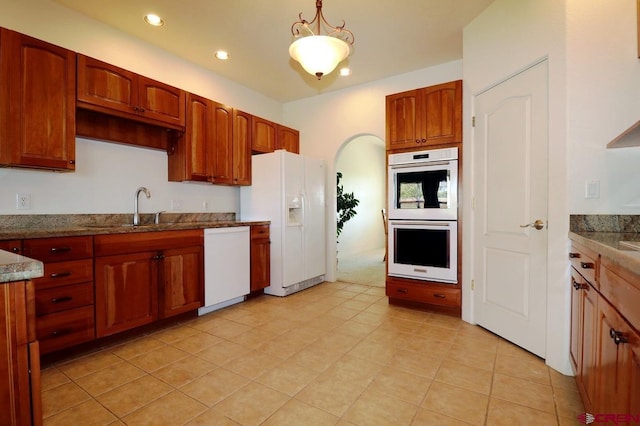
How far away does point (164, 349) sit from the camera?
2.35 metres

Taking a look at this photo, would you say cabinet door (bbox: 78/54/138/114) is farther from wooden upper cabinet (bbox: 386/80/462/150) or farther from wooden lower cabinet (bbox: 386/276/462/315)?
wooden lower cabinet (bbox: 386/276/462/315)

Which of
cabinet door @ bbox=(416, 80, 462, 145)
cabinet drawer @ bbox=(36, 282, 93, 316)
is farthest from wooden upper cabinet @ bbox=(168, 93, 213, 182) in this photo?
cabinet door @ bbox=(416, 80, 462, 145)

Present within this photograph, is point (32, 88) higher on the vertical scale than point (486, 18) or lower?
lower

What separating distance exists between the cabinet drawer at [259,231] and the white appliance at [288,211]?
0.07 metres

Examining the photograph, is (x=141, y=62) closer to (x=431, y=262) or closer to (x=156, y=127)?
(x=156, y=127)

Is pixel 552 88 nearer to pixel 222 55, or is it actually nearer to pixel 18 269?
pixel 18 269

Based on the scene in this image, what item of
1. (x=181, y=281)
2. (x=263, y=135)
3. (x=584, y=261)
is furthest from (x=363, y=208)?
(x=584, y=261)

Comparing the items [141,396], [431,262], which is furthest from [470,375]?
[141,396]

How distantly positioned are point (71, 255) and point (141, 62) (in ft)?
6.93

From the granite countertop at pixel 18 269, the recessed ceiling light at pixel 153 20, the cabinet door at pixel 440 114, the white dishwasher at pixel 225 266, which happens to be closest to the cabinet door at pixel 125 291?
the white dishwasher at pixel 225 266

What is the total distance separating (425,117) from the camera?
3146 millimetres

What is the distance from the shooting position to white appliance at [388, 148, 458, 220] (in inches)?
118

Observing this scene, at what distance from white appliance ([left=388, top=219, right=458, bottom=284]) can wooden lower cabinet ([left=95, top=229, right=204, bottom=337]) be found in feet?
6.69

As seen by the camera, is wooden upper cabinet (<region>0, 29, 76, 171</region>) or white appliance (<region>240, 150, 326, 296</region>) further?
white appliance (<region>240, 150, 326, 296</region>)
